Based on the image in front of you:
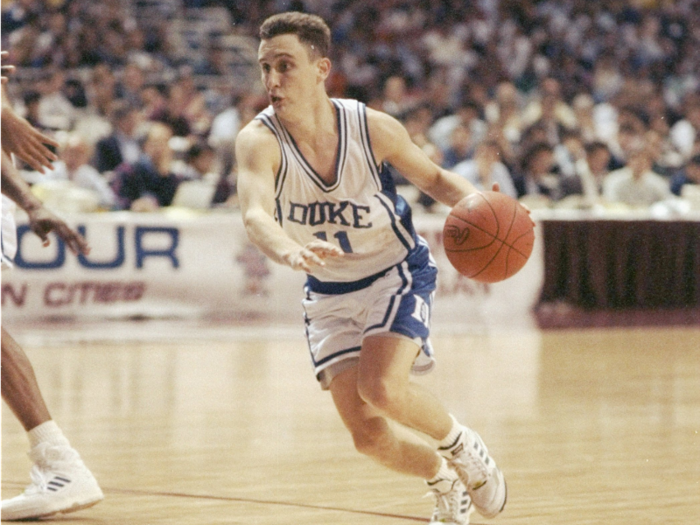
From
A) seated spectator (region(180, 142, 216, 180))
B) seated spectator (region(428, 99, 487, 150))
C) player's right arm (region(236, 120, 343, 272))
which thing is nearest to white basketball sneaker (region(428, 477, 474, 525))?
player's right arm (region(236, 120, 343, 272))

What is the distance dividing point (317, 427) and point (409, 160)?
2.12m

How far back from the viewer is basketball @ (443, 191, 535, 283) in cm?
371

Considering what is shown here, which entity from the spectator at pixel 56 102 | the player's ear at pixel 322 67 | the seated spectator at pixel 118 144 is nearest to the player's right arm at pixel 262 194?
the player's ear at pixel 322 67

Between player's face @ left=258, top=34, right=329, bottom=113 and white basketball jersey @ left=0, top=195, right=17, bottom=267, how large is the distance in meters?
0.97

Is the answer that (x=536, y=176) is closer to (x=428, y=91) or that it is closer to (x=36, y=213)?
(x=428, y=91)

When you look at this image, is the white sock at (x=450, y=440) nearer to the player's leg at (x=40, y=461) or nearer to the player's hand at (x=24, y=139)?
the player's leg at (x=40, y=461)

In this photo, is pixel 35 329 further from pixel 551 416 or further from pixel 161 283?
pixel 551 416

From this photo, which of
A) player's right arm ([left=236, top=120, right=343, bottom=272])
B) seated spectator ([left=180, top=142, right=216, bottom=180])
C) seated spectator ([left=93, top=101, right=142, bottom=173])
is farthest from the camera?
seated spectator ([left=93, top=101, right=142, bottom=173])

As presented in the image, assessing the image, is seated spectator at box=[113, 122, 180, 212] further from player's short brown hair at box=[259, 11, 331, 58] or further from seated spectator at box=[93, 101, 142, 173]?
player's short brown hair at box=[259, 11, 331, 58]

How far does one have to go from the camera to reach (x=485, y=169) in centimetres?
1092

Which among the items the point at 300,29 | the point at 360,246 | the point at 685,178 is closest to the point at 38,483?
the point at 360,246

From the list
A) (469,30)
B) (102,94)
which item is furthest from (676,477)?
(469,30)

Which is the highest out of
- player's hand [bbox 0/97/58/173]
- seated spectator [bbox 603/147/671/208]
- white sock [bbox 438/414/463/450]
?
player's hand [bbox 0/97/58/173]

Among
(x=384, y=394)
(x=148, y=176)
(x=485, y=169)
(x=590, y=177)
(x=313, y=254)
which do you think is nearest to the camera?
(x=313, y=254)
